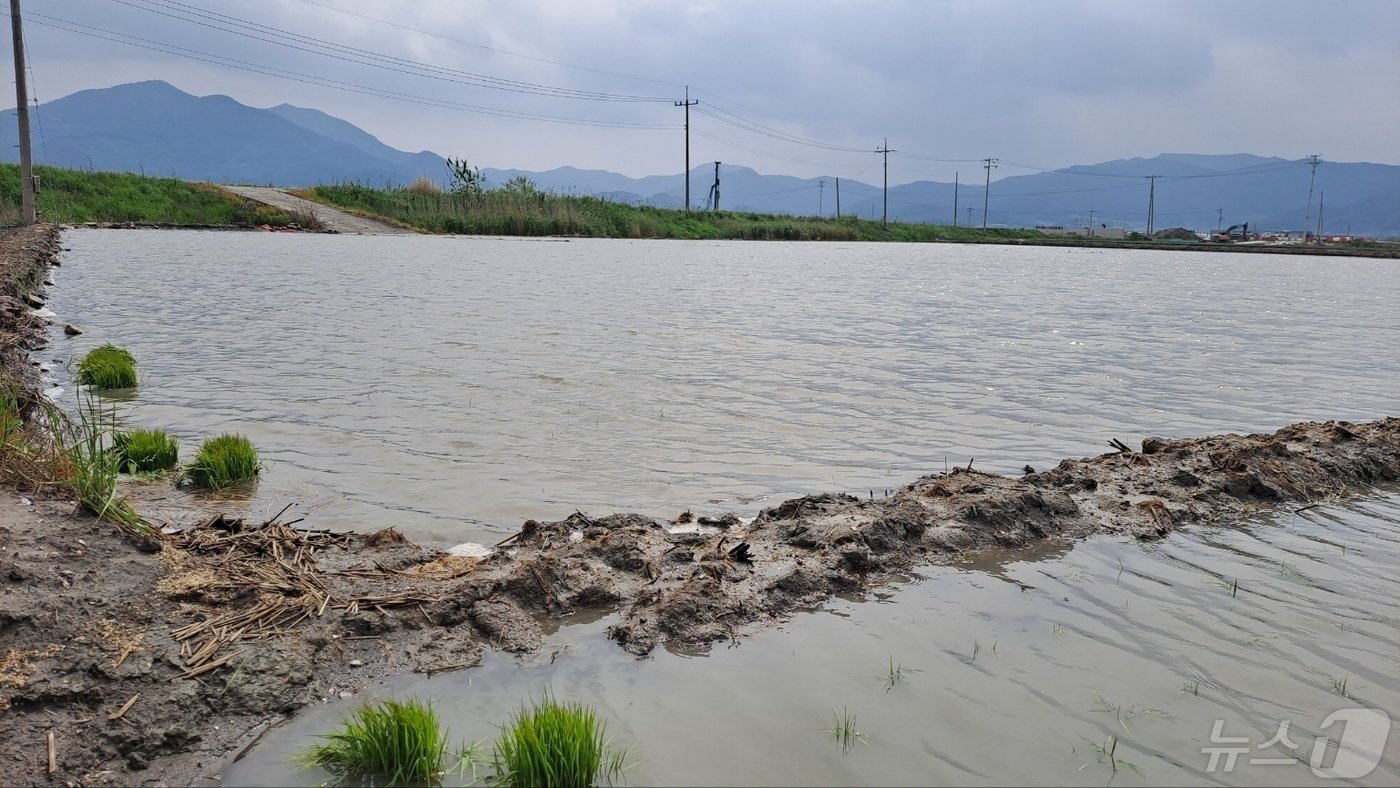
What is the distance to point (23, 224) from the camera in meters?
35.0

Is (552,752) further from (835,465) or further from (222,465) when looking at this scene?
(835,465)

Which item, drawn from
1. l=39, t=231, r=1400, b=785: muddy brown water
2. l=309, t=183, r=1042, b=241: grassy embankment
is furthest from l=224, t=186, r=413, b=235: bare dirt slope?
l=39, t=231, r=1400, b=785: muddy brown water

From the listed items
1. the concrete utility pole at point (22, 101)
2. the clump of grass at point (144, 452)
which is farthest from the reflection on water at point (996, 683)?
the concrete utility pole at point (22, 101)

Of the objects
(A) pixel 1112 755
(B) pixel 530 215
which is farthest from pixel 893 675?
A: (B) pixel 530 215

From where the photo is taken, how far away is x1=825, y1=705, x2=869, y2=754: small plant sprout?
351 centimetres

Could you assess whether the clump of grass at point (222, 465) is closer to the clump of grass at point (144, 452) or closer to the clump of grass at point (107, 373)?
the clump of grass at point (144, 452)

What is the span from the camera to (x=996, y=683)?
13.1 ft

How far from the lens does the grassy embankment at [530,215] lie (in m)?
58.8

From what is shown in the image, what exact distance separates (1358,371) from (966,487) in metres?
11.9

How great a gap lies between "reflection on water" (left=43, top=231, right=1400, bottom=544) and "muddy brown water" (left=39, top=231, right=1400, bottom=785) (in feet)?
0.23

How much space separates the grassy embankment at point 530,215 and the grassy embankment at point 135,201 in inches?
279

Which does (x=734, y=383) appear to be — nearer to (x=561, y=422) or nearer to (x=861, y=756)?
(x=561, y=422)

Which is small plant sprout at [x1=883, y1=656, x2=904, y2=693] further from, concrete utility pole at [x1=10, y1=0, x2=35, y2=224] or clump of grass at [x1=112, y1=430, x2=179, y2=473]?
concrete utility pole at [x1=10, y1=0, x2=35, y2=224]

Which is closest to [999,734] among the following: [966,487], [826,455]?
[966,487]
